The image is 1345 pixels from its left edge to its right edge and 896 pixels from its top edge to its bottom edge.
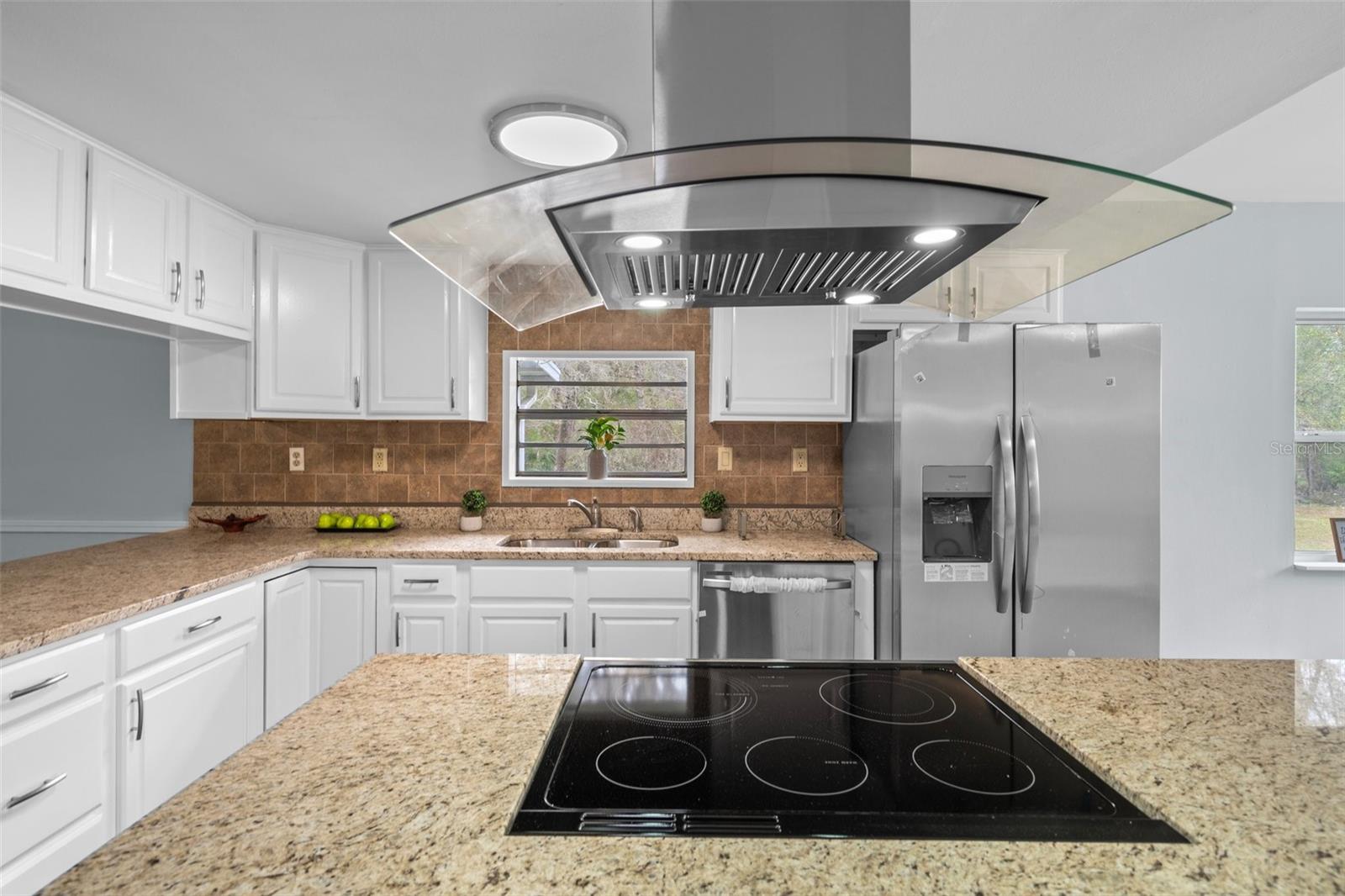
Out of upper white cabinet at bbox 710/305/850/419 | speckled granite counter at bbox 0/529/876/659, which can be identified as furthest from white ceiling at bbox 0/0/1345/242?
speckled granite counter at bbox 0/529/876/659

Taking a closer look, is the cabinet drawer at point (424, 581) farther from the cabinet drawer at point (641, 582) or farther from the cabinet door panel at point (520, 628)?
the cabinet drawer at point (641, 582)

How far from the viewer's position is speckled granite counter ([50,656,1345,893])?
2.16 feet

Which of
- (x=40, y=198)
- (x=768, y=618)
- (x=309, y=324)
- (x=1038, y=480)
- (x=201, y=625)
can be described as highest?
(x=40, y=198)

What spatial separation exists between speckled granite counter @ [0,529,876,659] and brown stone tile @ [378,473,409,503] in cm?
21

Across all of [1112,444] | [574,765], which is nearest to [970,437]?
[1112,444]

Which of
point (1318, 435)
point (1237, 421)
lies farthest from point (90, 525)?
point (1318, 435)

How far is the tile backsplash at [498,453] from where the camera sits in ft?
10.9

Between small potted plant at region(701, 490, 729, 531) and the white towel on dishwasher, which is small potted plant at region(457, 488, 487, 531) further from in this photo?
the white towel on dishwasher

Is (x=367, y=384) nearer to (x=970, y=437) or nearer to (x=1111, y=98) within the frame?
(x=970, y=437)

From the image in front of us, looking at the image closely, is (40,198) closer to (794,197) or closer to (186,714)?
(186,714)

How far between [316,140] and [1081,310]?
344 centimetres

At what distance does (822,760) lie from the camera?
38.2 inches

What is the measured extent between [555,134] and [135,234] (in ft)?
4.93

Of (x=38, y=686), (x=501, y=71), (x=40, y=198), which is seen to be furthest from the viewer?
(x=40, y=198)
